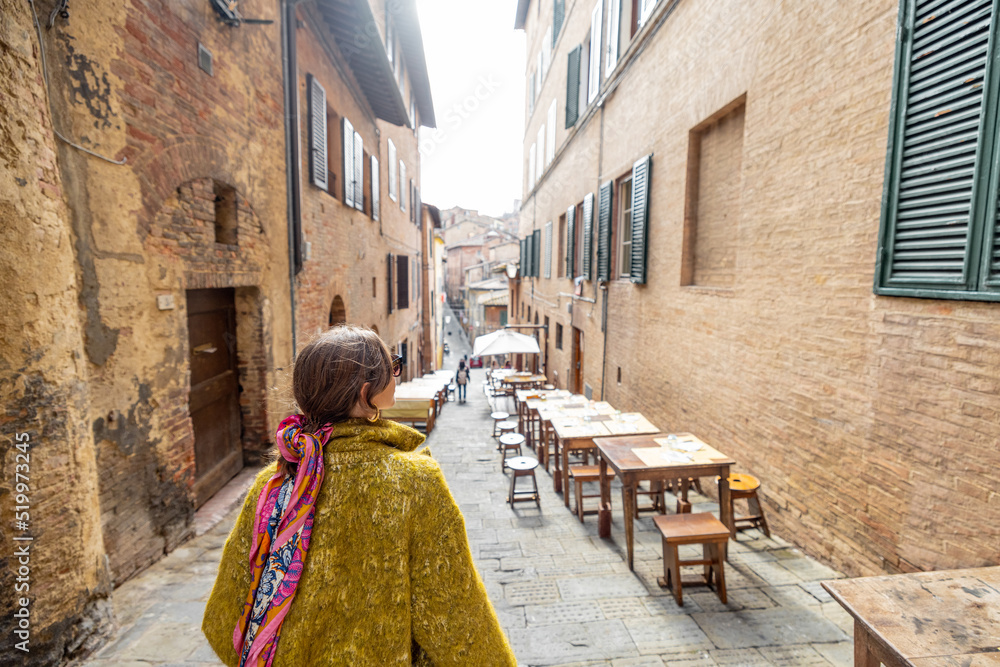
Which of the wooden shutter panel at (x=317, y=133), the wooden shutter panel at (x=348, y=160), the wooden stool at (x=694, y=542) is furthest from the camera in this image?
the wooden shutter panel at (x=348, y=160)

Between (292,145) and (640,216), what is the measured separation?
5.14 metres

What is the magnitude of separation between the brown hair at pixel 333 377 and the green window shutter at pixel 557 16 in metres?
15.9

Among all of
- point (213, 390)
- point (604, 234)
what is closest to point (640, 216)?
point (604, 234)

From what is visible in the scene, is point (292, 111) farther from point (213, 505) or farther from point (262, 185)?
point (213, 505)

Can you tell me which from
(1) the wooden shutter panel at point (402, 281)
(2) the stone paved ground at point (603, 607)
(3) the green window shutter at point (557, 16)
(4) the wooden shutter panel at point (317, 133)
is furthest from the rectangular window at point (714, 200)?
(3) the green window shutter at point (557, 16)

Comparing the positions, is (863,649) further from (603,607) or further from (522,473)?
(522,473)

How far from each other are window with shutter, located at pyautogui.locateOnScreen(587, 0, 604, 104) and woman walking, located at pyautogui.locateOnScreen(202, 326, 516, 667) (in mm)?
10670

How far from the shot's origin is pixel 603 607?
142 inches

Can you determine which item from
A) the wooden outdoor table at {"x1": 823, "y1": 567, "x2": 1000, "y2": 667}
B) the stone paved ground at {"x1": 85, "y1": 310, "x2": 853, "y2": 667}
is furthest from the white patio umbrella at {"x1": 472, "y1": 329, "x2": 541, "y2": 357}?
the wooden outdoor table at {"x1": 823, "y1": 567, "x2": 1000, "y2": 667}

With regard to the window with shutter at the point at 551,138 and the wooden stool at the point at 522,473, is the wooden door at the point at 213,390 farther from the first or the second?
the window with shutter at the point at 551,138

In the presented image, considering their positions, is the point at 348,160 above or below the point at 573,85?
below

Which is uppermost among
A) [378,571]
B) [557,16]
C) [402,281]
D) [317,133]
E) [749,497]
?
[557,16]

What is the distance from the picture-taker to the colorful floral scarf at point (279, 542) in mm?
1249

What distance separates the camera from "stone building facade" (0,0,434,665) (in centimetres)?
241
